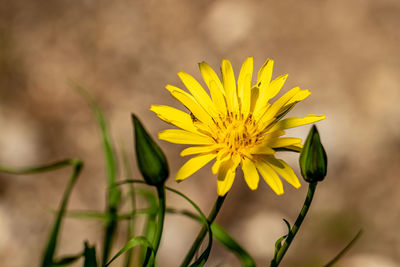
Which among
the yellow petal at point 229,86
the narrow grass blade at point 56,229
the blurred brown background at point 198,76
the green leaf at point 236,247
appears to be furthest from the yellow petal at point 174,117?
the blurred brown background at point 198,76

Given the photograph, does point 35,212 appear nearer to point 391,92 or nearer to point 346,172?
point 346,172

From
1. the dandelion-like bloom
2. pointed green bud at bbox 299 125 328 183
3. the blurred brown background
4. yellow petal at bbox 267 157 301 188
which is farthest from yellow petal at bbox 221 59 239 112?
the blurred brown background

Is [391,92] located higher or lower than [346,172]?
higher

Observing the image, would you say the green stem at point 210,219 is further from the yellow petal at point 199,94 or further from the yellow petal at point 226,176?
the yellow petal at point 199,94

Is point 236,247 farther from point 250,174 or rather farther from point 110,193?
point 110,193

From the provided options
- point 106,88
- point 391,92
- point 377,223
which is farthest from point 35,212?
point 391,92

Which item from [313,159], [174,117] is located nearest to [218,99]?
[174,117]

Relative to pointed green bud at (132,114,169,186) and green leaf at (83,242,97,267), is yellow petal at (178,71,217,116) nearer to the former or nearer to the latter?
pointed green bud at (132,114,169,186)
